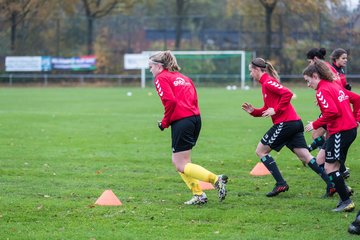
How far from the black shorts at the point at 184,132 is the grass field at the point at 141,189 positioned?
0.69 metres

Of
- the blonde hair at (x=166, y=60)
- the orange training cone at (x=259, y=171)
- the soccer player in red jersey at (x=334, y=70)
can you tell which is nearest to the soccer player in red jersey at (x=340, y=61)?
the soccer player in red jersey at (x=334, y=70)

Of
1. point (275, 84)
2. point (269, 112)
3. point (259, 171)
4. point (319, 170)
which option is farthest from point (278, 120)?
point (259, 171)

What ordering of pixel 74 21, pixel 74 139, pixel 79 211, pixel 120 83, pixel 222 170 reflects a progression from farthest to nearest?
pixel 74 21, pixel 120 83, pixel 74 139, pixel 222 170, pixel 79 211

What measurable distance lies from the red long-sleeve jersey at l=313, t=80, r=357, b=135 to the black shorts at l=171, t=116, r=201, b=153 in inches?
55.1

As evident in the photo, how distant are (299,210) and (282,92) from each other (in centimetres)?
163

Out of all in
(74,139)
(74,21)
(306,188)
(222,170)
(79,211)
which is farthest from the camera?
(74,21)

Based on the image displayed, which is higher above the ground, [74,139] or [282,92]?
[282,92]

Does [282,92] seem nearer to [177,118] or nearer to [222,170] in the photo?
[177,118]

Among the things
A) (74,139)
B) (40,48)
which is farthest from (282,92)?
(40,48)

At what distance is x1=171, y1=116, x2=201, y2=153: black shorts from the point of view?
8.36m

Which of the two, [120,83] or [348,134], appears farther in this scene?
[120,83]

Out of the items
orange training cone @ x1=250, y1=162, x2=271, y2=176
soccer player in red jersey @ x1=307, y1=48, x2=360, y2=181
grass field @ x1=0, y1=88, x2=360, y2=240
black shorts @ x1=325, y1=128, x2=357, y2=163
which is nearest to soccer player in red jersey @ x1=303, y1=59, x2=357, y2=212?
black shorts @ x1=325, y1=128, x2=357, y2=163

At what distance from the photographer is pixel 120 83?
47969mm

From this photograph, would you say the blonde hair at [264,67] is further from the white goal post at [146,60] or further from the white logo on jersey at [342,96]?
the white goal post at [146,60]
